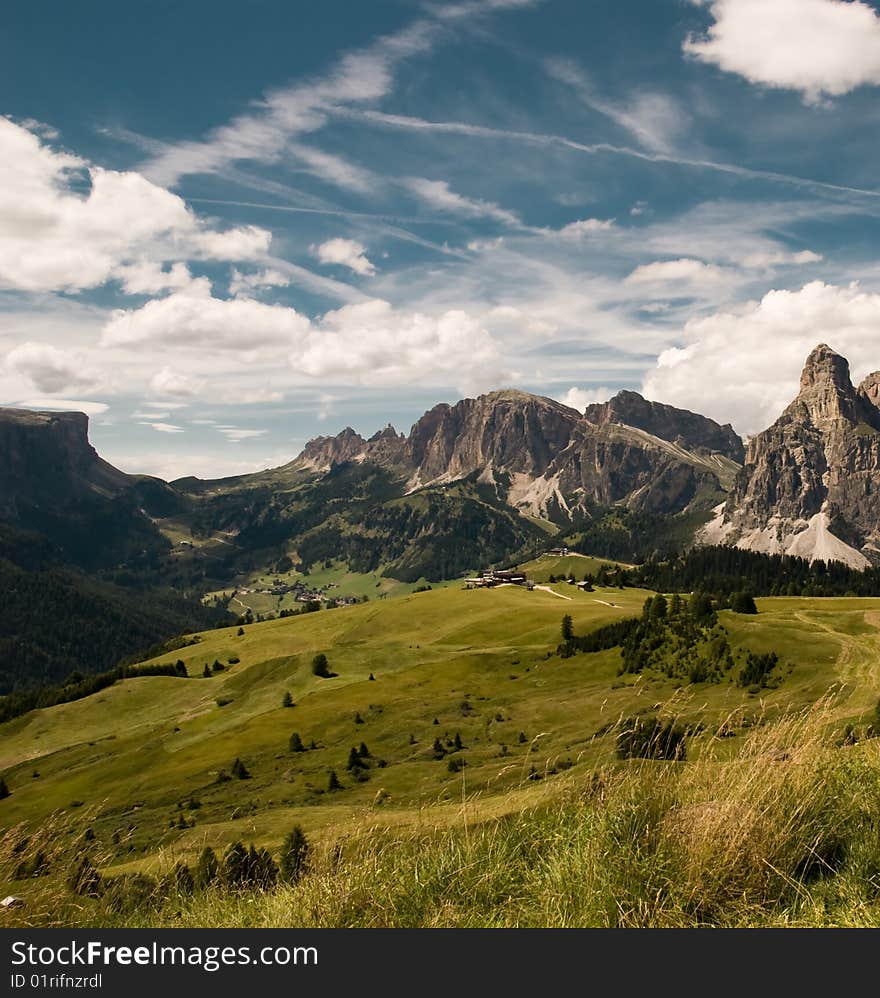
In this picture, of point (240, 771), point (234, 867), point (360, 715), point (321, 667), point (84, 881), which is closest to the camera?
point (84, 881)

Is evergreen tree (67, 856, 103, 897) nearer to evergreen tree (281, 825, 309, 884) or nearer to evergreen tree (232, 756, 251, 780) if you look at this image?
evergreen tree (281, 825, 309, 884)

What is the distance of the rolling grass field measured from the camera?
2864 inches

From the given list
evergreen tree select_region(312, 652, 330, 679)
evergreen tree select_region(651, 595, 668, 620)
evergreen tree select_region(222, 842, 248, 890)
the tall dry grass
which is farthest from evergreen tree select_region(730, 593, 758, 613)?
the tall dry grass

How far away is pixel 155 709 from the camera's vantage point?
15150 centimetres

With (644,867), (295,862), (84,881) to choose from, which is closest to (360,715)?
(295,862)

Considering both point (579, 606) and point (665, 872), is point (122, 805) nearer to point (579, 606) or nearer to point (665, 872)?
point (665, 872)

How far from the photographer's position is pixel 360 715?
112250mm

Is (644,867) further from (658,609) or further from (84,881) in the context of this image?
(658,609)

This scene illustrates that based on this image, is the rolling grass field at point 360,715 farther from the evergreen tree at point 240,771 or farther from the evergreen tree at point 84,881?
the evergreen tree at point 84,881

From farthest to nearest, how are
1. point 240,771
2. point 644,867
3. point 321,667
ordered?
point 321,667 < point 240,771 < point 644,867

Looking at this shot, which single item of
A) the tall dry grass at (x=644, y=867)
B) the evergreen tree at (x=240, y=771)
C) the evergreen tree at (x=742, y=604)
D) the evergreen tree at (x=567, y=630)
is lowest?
the evergreen tree at (x=240, y=771)

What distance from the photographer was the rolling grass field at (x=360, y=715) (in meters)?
72.8

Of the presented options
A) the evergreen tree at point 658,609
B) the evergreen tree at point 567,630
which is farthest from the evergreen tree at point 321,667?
the evergreen tree at point 658,609
